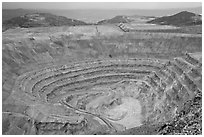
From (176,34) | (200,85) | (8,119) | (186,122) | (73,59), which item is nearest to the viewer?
(186,122)

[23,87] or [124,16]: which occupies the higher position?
[124,16]

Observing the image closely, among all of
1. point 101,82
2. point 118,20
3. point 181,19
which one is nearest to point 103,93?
point 101,82

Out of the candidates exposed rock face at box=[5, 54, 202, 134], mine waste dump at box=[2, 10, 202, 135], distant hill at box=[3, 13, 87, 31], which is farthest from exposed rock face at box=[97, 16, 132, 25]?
exposed rock face at box=[5, 54, 202, 134]

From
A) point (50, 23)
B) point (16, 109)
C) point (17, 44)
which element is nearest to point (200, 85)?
point (16, 109)

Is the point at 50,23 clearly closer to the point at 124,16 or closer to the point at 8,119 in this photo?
the point at 124,16

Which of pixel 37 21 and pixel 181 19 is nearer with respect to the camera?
pixel 37 21

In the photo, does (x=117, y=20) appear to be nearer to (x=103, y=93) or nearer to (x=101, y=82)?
(x=101, y=82)

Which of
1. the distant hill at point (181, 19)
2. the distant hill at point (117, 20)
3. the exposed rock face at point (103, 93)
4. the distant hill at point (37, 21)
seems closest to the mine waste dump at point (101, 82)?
the exposed rock face at point (103, 93)
